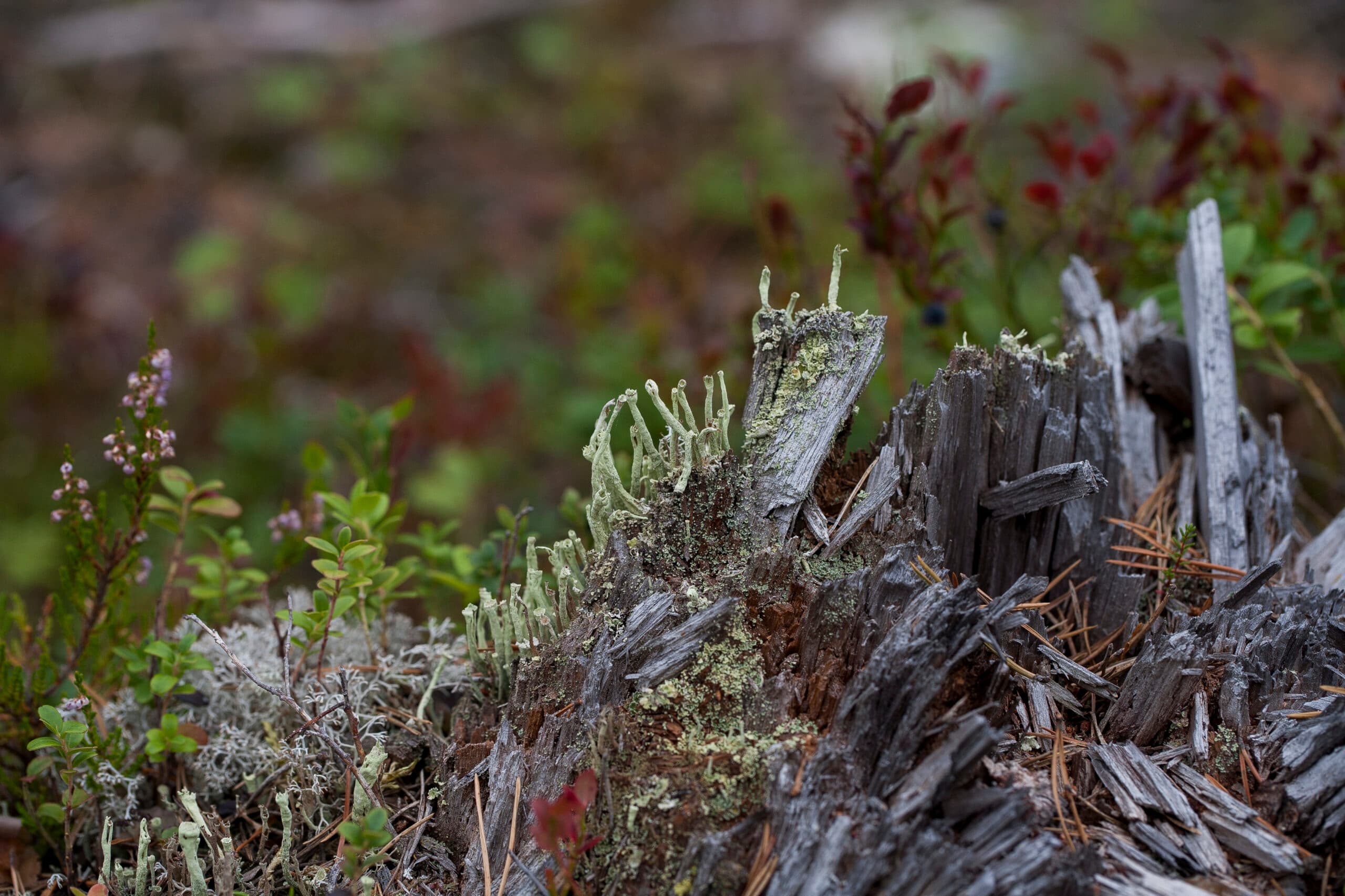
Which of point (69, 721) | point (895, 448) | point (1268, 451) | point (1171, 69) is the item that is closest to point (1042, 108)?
point (1171, 69)

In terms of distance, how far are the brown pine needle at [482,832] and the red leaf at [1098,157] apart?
2946mm

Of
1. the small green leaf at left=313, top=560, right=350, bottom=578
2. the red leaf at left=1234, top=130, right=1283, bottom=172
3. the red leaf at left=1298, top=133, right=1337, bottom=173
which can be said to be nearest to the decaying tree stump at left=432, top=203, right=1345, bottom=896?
the small green leaf at left=313, top=560, right=350, bottom=578

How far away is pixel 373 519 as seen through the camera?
7.68 feet

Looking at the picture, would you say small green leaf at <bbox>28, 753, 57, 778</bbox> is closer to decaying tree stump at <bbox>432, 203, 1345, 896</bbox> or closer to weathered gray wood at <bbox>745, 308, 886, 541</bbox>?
decaying tree stump at <bbox>432, 203, 1345, 896</bbox>

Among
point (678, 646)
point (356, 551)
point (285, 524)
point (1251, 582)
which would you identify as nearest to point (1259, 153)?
point (1251, 582)

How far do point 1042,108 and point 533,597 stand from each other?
8.00 metres

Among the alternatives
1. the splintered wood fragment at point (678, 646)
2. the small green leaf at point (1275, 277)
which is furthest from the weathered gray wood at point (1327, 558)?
the splintered wood fragment at point (678, 646)

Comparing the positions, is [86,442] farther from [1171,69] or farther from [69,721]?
[1171,69]

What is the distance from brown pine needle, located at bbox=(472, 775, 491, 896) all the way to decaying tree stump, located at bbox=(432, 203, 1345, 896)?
1cm

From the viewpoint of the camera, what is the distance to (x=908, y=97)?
9.70ft

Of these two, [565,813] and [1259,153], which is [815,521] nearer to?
[565,813]

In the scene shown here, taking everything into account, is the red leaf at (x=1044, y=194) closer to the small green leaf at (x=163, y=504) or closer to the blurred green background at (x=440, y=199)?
the blurred green background at (x=440, y=199)

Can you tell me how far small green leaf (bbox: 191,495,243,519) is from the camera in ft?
8.18

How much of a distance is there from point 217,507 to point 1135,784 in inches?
90.0
